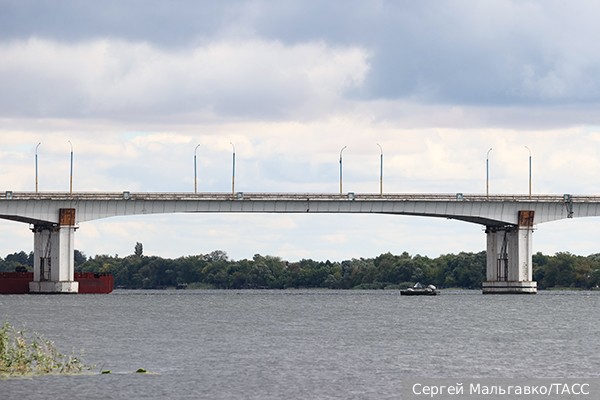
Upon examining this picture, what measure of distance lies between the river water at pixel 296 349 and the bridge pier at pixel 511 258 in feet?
126

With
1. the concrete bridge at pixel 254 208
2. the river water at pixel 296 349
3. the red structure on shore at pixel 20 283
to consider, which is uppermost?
the concrete bridge at pixel 254 208

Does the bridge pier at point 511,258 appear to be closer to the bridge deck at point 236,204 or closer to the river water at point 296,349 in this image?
the bridge deck at point 236,204

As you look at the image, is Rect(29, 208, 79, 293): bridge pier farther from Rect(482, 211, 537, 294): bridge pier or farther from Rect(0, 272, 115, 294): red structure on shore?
Rect(482, 211, 537, 294): bridge pier

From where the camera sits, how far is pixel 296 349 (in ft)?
276

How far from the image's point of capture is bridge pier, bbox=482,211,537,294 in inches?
7092

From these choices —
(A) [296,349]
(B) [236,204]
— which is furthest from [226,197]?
(A) [296,349]

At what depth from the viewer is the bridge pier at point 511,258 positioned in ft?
591

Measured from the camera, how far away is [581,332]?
10344 centimetres

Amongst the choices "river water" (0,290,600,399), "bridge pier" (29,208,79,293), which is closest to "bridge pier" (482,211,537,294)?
"river water" (0,290,600,399)

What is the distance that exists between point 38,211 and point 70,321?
55.7 meters

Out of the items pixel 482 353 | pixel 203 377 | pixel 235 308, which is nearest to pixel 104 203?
pixel 235 308

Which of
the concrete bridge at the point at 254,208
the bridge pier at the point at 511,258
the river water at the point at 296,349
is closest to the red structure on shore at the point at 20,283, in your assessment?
the concrete bridge at the point at 254,208

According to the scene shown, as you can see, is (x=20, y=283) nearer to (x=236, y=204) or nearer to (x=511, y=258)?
(x=236, y=204)

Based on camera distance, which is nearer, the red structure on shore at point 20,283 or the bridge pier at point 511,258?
the bridge pier at point 511,258
